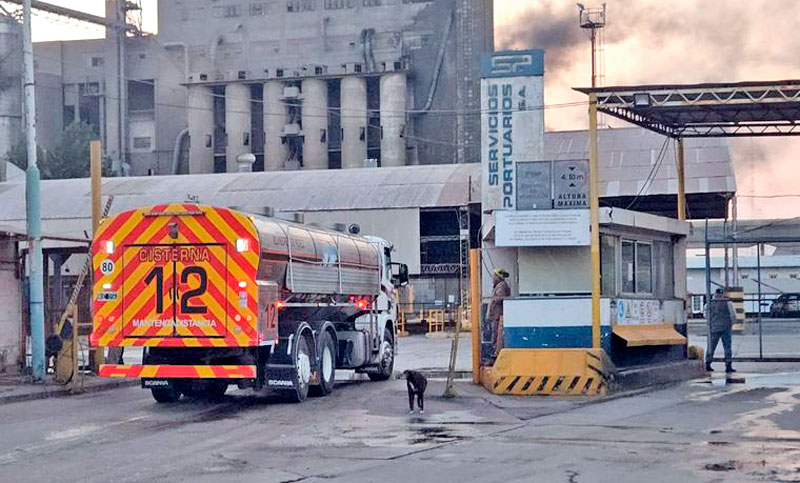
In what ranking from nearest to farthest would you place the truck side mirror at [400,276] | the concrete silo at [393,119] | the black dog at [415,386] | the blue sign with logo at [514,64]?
1. the black dog at [415,386]
2. the truck side mirror at [400,276]
3. the blue sign with logo at [514,64]
4. the concrete silo at [393,119]

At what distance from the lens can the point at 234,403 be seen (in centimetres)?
2016

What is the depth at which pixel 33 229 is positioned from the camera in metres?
23.7

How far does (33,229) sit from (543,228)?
9859 millimetres

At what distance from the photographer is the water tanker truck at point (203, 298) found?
18484mm

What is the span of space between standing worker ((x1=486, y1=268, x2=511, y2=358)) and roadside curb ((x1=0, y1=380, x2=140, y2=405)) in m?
7.60

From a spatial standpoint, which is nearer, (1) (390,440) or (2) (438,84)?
(1) (390,440)

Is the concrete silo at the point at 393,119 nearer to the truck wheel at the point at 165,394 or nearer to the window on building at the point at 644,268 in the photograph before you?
the window on building at the point at 644,268

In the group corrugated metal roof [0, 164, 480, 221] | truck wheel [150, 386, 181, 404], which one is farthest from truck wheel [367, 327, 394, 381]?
corrugated metal roof [0, 164, 480, 221]

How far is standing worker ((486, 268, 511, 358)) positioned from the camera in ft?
72.4

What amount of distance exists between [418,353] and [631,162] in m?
22.7

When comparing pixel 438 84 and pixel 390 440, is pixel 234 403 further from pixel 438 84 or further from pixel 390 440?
pixel 438 84

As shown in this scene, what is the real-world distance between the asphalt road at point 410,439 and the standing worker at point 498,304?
1.37 m

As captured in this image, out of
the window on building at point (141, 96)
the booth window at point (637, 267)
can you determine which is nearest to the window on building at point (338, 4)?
the window on building at point (141, 96)

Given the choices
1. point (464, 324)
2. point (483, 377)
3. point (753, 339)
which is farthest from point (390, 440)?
point (464, 324)
